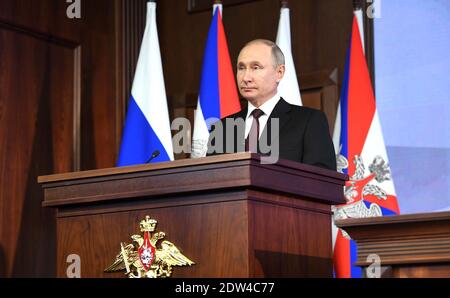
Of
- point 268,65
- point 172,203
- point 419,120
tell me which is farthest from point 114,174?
point 419,120

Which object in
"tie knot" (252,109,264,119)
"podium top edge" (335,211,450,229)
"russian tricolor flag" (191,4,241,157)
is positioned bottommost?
"podium top edge" (335,211,450,229)

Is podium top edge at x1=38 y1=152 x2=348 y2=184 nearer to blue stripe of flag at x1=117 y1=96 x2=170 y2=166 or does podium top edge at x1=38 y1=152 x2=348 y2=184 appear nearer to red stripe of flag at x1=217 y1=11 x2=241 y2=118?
blue stripe of flag at x1=117 y1=96 x2=170 y2=166

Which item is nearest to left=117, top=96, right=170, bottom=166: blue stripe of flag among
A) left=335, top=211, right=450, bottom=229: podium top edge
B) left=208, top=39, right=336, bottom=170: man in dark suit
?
left=208, top=39, right=336, bottom=170: man in dark suit

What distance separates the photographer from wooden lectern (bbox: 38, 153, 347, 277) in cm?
252

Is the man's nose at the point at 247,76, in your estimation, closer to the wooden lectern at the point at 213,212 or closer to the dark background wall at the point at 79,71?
the wooden lectern at the point at 213,212

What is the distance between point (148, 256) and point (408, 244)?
2.69ft

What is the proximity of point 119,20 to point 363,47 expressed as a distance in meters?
1.80

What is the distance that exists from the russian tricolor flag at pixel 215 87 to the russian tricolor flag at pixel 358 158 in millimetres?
670

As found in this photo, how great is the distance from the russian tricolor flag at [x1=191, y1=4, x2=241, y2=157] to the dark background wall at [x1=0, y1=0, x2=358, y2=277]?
16.1 inches

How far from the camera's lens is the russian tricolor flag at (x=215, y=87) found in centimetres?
489

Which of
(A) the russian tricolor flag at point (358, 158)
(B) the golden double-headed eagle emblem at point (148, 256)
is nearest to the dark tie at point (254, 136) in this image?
(B) the golden double-headed eagle emblem at point (148, 256)

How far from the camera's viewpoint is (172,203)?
8.75 feet

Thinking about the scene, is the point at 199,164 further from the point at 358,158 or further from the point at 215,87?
the point at 215,87
